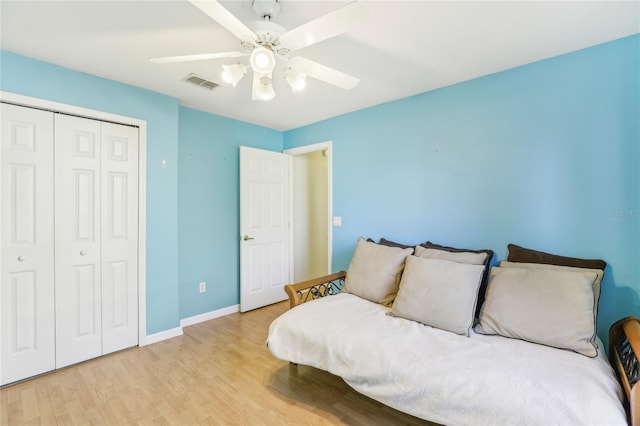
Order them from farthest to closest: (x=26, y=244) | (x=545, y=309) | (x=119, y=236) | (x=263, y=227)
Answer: (x=263, y=227)
(x=119, y=236)
(x=26, y=244)
(x=545, y=309)

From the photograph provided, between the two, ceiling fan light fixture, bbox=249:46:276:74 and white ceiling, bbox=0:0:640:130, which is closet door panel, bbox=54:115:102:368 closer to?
white ceiling, bbox=0:0:640:130

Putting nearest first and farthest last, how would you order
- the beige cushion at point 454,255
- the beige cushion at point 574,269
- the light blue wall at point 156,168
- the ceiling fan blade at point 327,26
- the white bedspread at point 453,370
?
the ceiling fan blade at point 327,26 < the white bedspread at point 453,370 < the beige cushion at point 574,269 < the beige cushion at point 454,255 < the light blue wall at point 156,168

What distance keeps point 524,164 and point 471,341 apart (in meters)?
1.37

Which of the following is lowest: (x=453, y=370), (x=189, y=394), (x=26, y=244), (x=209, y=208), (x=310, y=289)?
(x=189, y=394)

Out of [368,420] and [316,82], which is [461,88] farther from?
[368,420]

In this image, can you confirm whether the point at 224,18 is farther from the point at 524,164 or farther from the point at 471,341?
the point at 524,164

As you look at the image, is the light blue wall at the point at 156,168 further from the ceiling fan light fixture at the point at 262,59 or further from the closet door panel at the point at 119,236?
the ceiling fan light fixture at the point at 262,59

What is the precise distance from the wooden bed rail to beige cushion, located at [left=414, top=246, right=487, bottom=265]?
0.78m

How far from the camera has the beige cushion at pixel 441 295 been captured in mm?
1879

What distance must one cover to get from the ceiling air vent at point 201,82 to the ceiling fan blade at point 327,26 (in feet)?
4.34

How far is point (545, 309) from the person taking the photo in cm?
169

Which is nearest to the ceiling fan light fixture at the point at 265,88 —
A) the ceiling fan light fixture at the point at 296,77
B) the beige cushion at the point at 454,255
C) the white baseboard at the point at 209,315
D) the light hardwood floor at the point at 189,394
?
the ceiling fan light fixture at the point at 296,77

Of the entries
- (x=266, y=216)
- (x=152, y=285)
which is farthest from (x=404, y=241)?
(x=152, y=285)

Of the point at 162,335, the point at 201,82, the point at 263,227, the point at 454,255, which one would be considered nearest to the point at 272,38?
the point at 201,82
